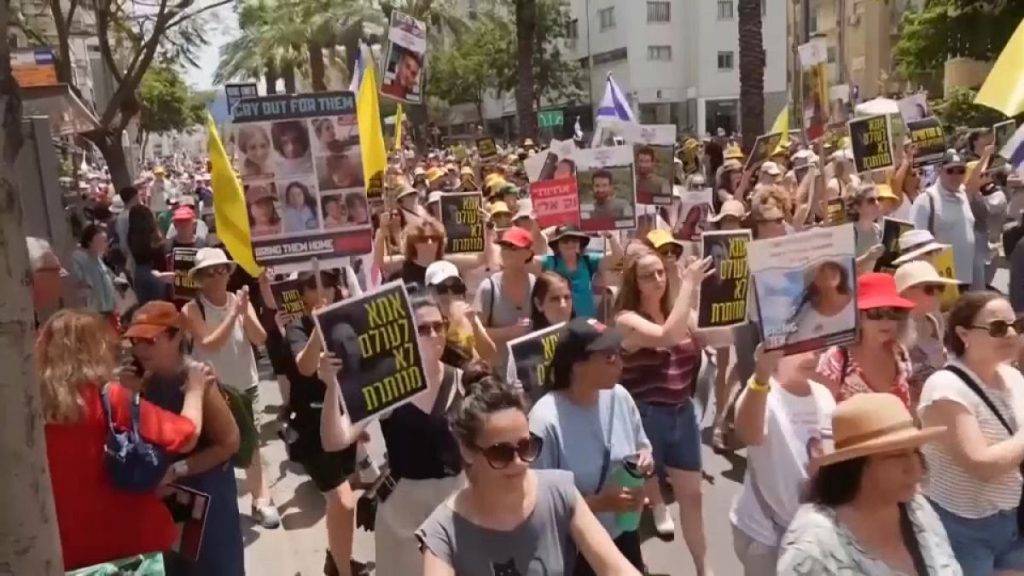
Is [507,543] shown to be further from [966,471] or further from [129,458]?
[966,471]

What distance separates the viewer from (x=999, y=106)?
20.1 ft

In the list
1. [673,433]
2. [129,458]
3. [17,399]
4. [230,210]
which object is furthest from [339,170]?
[17,399]

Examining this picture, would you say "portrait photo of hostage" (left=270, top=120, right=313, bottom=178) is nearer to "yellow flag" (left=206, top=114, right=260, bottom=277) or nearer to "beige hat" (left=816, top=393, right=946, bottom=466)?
"yellow flag" (left=206, top=114, right=260, bottom=277)

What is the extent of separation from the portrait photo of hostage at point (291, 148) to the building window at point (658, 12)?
172 ft

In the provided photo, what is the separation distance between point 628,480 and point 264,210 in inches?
98.2

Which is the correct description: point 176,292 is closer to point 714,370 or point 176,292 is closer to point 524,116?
point 714,370

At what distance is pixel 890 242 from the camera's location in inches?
284

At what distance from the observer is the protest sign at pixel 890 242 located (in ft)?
22.7

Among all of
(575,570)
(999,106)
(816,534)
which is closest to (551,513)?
(575,570)

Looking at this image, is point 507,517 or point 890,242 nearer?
point 507,517

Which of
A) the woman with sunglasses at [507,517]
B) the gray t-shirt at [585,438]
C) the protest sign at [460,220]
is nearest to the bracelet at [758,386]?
the gray t-shirt at [585,438]

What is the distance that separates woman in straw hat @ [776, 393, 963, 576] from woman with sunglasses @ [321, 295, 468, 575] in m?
1.72

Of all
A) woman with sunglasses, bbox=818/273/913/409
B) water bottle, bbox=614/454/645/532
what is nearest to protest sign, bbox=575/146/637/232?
woman with sunglasses, bbox=818/273/913/409

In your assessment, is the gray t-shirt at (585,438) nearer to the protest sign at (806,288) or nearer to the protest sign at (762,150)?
the protest sign at (806,288)
